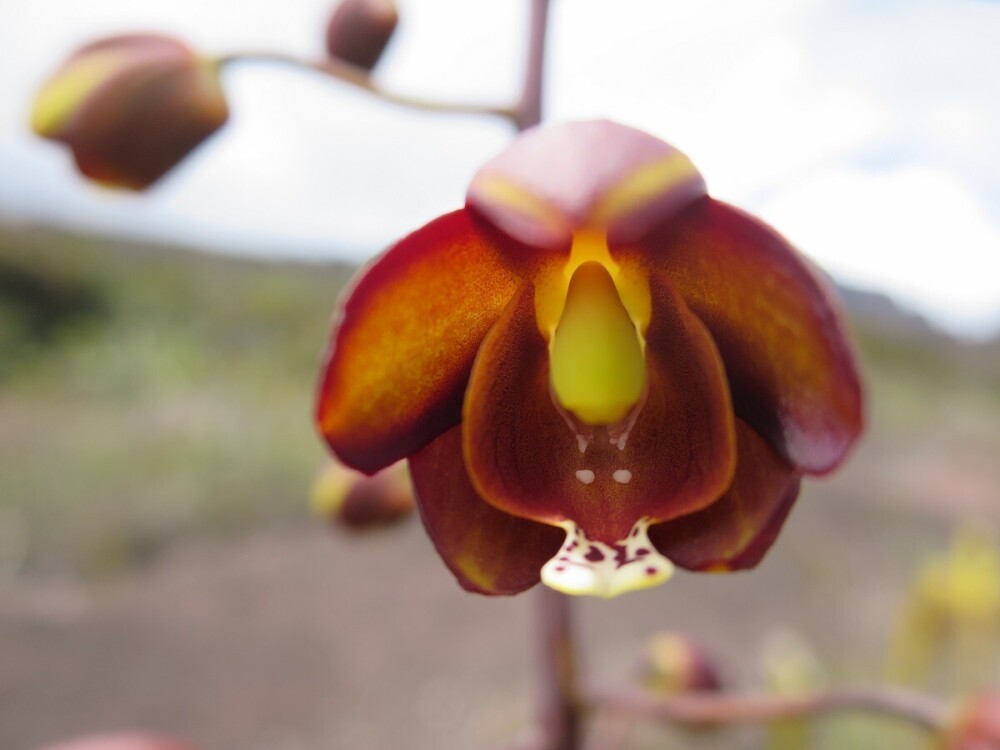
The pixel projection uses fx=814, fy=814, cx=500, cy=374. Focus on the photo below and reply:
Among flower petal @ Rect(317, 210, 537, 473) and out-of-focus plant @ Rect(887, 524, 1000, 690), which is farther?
out-of-focus plant @ Rect(887, 524, 1000, 690)

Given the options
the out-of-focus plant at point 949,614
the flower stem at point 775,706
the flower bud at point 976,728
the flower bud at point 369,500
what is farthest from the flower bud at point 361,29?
the out-of-focus plant at point 949,614

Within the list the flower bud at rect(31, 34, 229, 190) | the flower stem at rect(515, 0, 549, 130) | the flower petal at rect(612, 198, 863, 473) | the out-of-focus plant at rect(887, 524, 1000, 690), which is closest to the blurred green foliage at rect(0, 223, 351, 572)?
the out-of-focus plant at rect(887, 524, 1000, 690)

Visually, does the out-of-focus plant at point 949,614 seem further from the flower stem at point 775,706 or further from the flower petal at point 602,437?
the flower petal at point 602,437

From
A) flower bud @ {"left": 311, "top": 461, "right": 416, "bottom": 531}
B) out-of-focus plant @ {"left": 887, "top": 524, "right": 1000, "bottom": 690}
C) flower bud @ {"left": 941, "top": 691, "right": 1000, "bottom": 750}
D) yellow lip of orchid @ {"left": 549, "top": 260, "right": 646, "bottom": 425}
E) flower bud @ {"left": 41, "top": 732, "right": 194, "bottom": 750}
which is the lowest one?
out-of-focus plant @ {"left": 887, "top": 524, "right": 1000, "bottom": 690}

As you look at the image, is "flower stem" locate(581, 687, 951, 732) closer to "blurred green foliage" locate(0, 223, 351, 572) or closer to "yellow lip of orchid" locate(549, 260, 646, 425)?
"yellow lip of orchid" locate(549, 260, 646, 425)

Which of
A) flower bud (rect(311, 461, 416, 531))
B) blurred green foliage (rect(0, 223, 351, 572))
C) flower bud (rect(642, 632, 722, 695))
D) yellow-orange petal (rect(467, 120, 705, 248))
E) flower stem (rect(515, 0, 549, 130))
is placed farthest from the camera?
blurred green foliage (rect(0, 223, 351, 572))
